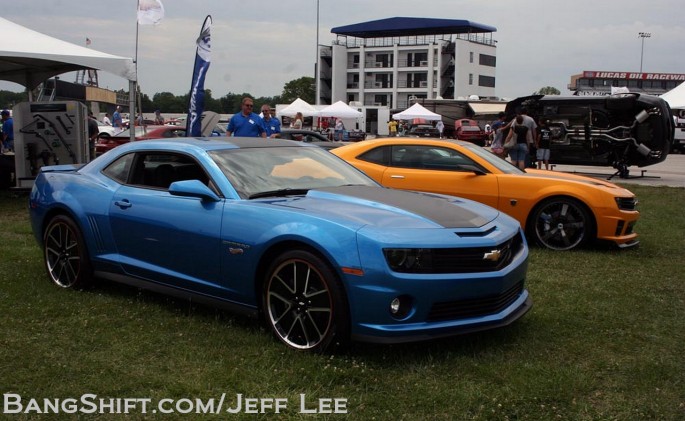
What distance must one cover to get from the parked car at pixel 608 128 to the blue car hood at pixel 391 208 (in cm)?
1415

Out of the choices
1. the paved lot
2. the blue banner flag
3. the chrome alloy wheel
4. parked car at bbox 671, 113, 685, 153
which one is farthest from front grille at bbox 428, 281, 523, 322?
parked car at bbox 671, 113, 685, 153

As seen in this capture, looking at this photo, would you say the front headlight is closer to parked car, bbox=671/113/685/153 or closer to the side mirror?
the side mirror

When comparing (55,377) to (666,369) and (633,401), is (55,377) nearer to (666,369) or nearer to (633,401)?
(633,401)

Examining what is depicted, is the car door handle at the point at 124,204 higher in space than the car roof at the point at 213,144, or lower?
lower

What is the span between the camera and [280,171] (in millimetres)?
5059

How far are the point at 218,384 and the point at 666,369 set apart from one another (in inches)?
104

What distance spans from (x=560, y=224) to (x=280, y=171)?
13.8 ft

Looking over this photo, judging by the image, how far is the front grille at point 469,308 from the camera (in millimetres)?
4008

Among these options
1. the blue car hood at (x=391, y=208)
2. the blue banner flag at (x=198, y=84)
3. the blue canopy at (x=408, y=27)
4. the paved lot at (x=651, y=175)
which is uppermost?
the blue canopy at (x=408, y=27)

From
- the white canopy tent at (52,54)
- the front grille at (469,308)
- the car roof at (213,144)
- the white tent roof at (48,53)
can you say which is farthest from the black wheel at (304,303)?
the white tent roof at (48,53)

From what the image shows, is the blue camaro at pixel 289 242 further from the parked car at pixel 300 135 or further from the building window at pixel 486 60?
the building window at pixel 486 60

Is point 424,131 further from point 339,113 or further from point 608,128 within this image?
point 608,128

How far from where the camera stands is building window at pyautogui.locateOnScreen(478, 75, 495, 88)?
97.4 m

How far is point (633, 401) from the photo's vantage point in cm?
360
